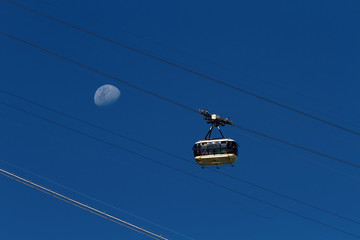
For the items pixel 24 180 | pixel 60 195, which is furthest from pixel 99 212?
pixel 24 180

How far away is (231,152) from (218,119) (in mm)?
4184

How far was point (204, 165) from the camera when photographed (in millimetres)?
70500

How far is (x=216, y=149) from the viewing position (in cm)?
6900

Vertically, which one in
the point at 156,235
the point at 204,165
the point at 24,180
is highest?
the point at 204,165

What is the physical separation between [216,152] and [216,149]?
0.36 m

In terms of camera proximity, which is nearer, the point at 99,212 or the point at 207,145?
the point at 99,212

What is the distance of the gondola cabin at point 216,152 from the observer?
6850 centimetres

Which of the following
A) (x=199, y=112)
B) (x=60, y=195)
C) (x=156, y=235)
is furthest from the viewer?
(x=199, y=112)

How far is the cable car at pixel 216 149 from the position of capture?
68500 mm

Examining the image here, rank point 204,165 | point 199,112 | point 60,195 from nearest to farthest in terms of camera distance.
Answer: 1. point 60,195
2. point 199,112
3. point 204,165

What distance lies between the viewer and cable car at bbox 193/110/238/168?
2697 inches

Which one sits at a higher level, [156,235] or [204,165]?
[204,165]

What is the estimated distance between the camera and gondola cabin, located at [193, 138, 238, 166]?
6850 centimetres

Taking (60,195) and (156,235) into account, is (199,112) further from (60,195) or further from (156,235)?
(60,195)
